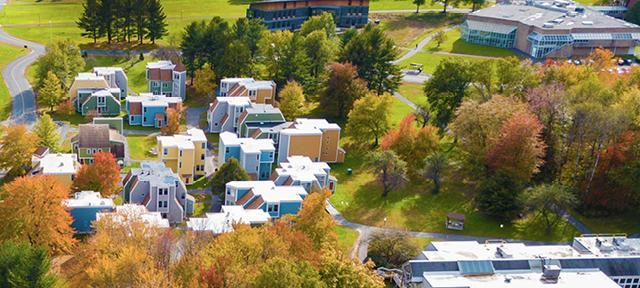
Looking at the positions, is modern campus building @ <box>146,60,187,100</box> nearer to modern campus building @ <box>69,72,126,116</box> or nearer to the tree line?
modern campus building @ <box>69,72,126,116</box>

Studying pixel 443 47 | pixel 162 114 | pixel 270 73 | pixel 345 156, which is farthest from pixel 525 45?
pixel 162 114

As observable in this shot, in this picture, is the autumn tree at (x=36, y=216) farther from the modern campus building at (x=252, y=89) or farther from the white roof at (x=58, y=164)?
the modern campus building at (x=252, y=89)

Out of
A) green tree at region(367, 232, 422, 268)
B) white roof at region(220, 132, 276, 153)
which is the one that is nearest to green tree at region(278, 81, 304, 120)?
white roof at region(220, 132, 276, 153)

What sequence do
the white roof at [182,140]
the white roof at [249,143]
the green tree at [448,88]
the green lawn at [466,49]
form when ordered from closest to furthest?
the white roof at [182,140], the white roof at [249,143], the green tree at [448,88], the green lawn at [466,49]

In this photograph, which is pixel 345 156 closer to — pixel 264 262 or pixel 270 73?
pixel 270 73

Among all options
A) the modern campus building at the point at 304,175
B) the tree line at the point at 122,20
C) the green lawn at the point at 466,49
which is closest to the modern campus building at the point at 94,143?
the modern campus building at the point at 304,175

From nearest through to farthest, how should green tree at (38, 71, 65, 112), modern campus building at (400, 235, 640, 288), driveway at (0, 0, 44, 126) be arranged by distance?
modern campus building at (400, 235, 640, 288), driveway at (0, 0, 44, 126), green tree at (38, 71, 65, 112)

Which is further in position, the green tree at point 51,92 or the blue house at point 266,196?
the green tree at point 51,92
